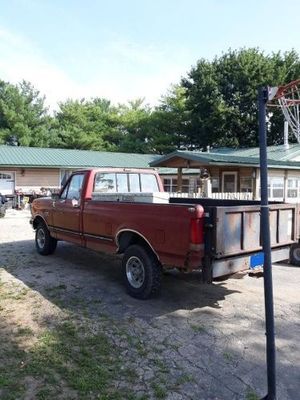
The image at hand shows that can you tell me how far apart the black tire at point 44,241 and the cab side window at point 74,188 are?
123cm

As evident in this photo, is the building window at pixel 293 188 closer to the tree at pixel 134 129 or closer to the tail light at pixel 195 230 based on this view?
the tail light at pixel 195 230

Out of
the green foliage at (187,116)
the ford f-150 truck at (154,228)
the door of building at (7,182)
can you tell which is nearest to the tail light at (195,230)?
the ford f-150 truck at (154,228)

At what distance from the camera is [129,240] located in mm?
6047

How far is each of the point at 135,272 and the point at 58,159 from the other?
21919 millimetres

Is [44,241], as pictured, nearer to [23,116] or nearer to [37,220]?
[37,220]

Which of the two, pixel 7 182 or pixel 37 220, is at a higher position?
pixel 7 182

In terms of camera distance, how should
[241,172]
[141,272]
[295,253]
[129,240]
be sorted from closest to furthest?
[141,272], [129,240], [295,253], [241,172]

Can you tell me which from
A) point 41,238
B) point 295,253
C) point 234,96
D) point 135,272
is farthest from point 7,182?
point 234,96

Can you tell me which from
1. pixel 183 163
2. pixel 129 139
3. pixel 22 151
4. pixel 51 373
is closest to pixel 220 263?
pixel 51 373

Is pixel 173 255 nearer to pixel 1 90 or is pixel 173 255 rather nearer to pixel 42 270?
pixel 42 270

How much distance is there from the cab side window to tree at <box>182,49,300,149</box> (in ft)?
104

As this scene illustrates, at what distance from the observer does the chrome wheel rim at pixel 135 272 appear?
5777 millimetres

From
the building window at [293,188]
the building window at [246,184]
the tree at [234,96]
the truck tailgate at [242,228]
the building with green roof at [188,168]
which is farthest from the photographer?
the tree at [234,96]

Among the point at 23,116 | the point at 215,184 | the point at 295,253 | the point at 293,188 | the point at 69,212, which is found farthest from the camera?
the point at 23,116
